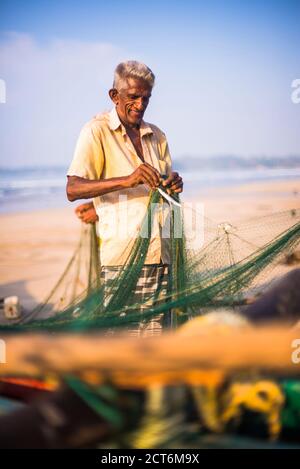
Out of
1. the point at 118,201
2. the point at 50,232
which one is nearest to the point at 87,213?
the point at 118,201

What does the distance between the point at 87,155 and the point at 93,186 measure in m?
0.20

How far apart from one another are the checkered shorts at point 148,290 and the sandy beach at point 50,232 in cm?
203

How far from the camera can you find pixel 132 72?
2564 mm

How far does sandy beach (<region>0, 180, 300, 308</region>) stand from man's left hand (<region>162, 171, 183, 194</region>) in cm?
202

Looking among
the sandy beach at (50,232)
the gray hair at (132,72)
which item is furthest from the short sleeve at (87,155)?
the sandy beach at (50,232)

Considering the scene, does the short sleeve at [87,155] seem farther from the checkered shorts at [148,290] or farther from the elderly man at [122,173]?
the checkered shorts at [148,290]

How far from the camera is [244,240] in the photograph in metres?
3.08

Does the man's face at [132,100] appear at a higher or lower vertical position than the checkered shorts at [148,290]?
higher


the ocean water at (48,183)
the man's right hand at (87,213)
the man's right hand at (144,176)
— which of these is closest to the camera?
the man's right hand at (144,176)

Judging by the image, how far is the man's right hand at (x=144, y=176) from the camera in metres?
2.41

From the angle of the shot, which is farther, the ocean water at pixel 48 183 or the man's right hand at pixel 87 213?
the ocean water at pixel 48 183

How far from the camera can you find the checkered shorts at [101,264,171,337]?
8.22ft

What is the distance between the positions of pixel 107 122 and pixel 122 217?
0.54 meters
